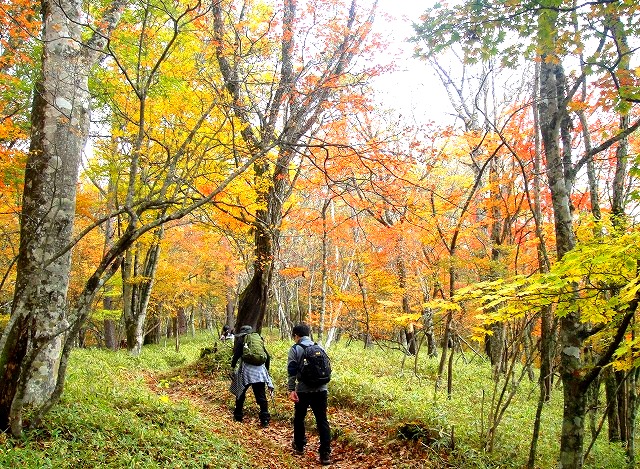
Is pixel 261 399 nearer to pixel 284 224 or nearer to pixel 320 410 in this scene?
pixel 320 410

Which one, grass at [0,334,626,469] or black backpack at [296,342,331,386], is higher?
black backpack at [296,342,331,386]

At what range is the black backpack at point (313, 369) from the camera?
6.30 metres

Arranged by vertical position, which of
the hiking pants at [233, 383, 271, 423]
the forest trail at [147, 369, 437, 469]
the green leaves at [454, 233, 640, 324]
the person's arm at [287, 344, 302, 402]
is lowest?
the forest trail at [147, 369, 437, 469]

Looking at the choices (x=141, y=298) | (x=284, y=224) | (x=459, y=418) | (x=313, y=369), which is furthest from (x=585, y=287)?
(x=141, y=298)

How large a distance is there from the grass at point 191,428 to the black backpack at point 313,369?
1.39 meters

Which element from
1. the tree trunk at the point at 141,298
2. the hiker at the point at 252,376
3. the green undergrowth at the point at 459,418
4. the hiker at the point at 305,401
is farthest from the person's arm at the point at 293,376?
the tree trunk at the point at 141,298

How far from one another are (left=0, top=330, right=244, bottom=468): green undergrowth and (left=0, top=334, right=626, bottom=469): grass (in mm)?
12

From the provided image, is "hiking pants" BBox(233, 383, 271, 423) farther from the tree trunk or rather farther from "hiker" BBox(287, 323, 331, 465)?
the tree trunk

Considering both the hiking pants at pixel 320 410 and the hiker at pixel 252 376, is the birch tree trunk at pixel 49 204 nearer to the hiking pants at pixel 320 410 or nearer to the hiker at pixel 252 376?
the hiker at pixel 252 376

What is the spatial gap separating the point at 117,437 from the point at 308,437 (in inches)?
134

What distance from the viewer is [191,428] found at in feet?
20.5

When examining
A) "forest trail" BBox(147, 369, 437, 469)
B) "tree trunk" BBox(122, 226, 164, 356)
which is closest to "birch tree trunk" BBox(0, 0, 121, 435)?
"forest trail" BBox(147, 369, 437, 469)

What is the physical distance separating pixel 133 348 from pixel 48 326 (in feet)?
40.0

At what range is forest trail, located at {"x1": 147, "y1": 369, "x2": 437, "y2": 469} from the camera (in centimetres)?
616
